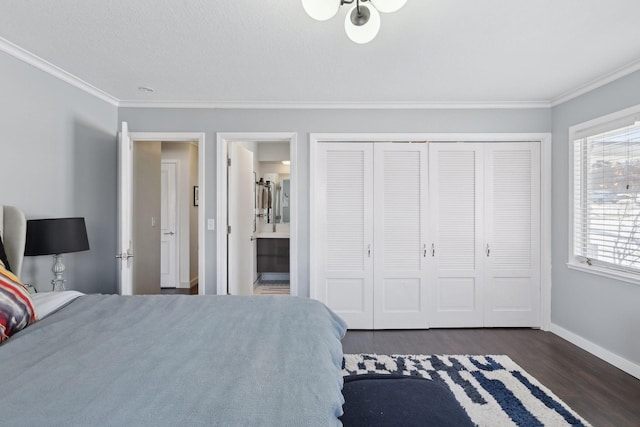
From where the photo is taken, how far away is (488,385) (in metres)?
2.32

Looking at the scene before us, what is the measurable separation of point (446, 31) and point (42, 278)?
3498mm

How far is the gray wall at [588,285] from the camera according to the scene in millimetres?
2570

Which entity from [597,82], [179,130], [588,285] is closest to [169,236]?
[179,130]

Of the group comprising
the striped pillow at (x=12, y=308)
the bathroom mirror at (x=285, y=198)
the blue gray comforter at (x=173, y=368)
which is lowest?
the blue gray comforter at (x=173, y=368)

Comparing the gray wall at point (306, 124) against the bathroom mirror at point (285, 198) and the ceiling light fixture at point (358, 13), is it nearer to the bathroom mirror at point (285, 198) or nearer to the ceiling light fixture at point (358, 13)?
the ceiling light fixture at point (358, 13)

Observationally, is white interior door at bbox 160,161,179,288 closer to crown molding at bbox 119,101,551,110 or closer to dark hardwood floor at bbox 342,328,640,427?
crown molding at bbox 119,101,551,110

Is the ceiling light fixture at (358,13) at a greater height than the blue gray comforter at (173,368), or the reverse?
the ceiling light fixture at (358,13)

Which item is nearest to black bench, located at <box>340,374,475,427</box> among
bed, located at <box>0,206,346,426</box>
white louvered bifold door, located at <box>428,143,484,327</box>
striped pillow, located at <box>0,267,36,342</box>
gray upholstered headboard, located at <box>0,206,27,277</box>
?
bed, located at <box>0,206,346,426</box>

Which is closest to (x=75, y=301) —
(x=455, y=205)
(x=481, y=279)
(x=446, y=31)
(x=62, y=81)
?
(x=62, y=81)

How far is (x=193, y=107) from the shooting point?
3.40 metres

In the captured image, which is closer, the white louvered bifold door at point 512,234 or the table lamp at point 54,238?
the table lamp at point 54,238

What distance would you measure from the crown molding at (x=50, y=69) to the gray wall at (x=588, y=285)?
4620 millimetres

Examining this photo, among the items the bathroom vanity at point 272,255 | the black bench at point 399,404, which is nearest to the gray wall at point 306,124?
the black bench at point 399,404

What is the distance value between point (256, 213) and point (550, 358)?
14.5 ft
